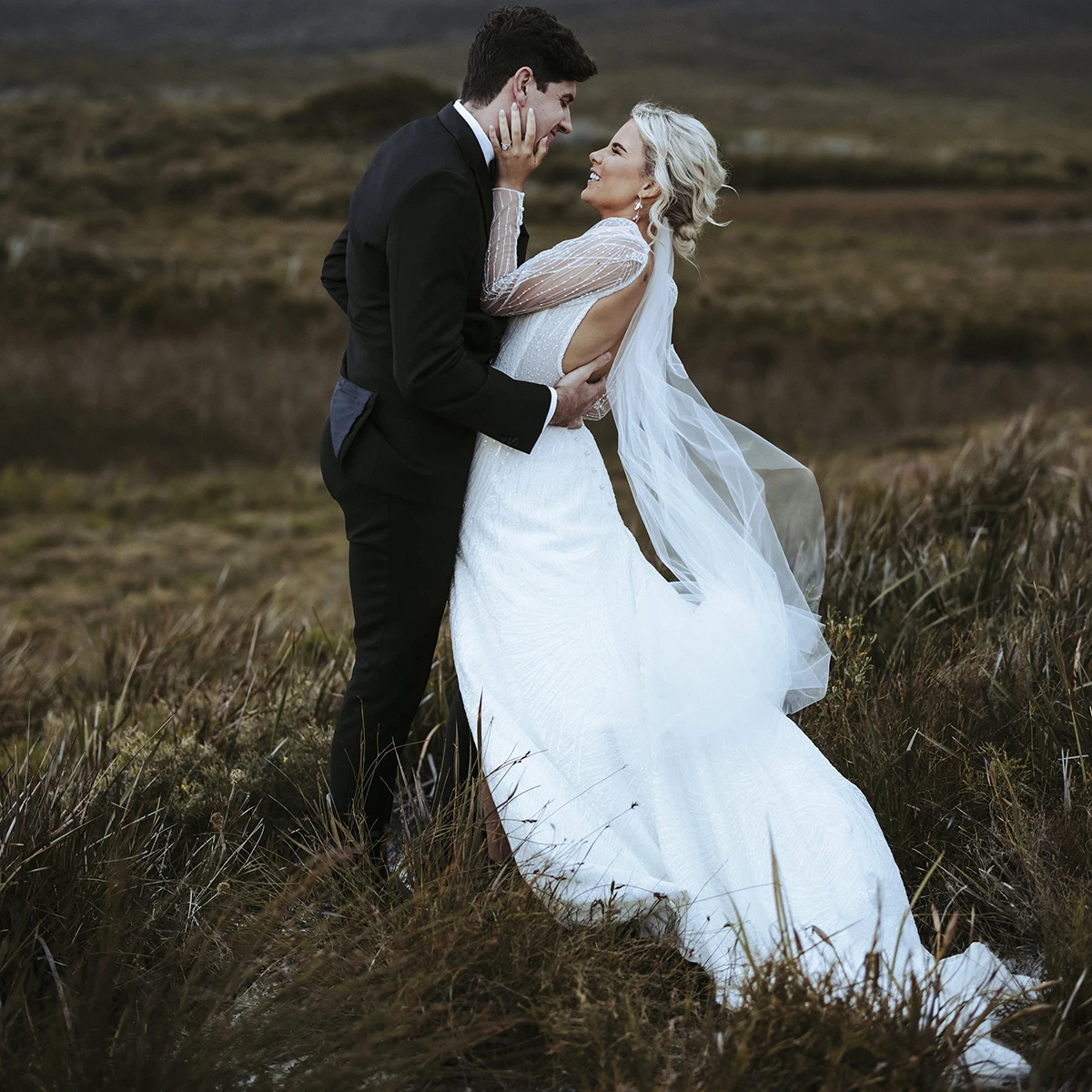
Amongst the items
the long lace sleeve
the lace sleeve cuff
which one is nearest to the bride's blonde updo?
the long lace sleeve

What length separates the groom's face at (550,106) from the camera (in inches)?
103

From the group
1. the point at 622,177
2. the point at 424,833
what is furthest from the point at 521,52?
the point at 424,833

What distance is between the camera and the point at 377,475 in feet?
8.98

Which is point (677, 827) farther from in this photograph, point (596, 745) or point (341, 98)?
point (341, 98)

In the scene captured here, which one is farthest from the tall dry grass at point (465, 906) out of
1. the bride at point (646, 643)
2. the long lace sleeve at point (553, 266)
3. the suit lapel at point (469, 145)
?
the suit lapel at point (469, 145)

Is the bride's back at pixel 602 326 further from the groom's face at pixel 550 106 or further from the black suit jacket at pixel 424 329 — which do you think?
the groom's face at pixel 550 106

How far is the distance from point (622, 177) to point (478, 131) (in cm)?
43

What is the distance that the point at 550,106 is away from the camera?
2.63 m

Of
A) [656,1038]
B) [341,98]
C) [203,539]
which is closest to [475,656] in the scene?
[656,1038]

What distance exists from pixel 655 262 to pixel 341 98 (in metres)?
37.0

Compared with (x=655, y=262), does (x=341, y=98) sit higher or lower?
higher

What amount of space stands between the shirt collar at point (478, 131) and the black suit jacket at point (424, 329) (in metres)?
0.02

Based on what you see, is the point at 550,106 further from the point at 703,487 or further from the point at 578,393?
the point at 703,487

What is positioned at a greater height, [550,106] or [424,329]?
[550,106]
